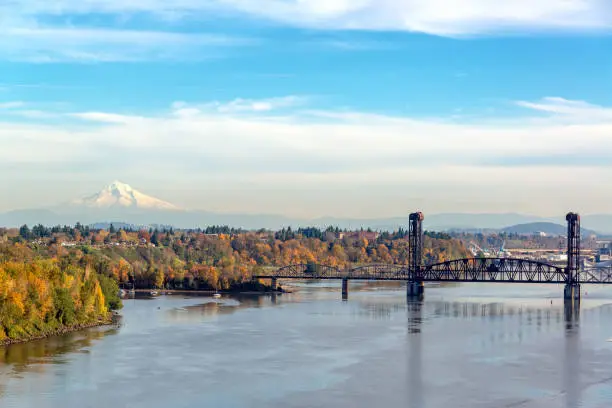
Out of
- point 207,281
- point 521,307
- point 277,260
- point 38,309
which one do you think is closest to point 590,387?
point 38,309

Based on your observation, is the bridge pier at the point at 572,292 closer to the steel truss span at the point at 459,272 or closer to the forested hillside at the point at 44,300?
the steel truss span at the point at 459,272

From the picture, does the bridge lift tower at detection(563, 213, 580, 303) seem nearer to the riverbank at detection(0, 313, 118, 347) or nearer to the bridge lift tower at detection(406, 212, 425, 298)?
the bridge lift tower at detection(406, 212, 425, 298)

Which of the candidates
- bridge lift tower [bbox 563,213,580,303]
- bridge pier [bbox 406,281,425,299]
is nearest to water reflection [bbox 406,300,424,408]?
bridge pier [bbox 406,281,425,299]

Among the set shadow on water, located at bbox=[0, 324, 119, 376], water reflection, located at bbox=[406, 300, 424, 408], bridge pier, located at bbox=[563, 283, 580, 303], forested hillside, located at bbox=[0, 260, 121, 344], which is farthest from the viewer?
bridge pier, located at bbox=[563, 283, 580, 303]

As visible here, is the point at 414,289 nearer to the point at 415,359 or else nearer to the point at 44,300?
the point at 415,359

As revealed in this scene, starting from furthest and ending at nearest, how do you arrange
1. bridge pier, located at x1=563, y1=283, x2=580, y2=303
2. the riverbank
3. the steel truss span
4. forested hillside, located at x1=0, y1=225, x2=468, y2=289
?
forested hillside, located at x1=0, y1=225, x2=468, y2=289
the steel truss span
bridge pier, located at x1=563, y1=283, x2=580, y2=303
the riverbank

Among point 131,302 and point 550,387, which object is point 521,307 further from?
point 550,387

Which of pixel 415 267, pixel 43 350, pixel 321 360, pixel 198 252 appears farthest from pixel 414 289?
pixel 198 252
